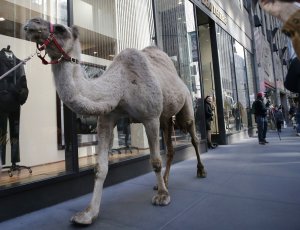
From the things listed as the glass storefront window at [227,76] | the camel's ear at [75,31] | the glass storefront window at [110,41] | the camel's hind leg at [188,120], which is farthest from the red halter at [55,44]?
the glass storefront window at [227,76]

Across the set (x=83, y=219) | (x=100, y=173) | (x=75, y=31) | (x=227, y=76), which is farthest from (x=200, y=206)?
(x=227, y=76)

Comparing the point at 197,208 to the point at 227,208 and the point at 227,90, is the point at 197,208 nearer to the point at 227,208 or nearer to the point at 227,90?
the point at 227,208

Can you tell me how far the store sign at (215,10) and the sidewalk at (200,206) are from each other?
7802mm

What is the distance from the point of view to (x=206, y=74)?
1205cm

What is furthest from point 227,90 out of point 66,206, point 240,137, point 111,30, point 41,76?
point 66,206

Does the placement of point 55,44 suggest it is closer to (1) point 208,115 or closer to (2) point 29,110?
(2) point 29,110

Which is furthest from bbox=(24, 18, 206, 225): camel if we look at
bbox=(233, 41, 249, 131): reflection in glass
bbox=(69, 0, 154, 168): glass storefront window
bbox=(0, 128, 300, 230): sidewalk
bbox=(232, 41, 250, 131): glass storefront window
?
bbox=(233, 41, 249, 131): reflection in glass

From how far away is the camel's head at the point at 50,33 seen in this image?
2.28 meters

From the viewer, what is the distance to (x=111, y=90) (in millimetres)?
3074

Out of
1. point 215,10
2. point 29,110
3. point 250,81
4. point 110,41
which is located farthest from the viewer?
point 250,81

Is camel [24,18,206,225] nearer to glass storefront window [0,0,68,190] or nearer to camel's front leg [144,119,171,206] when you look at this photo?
camel's front leg [144,119,171,206]

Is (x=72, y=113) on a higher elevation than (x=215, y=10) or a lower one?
lower

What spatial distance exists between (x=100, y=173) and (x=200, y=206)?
1.34m

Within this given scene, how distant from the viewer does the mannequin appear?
4.19 meters
